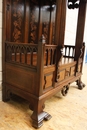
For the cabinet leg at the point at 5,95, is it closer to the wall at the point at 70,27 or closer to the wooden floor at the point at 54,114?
the wooden floor at the point at 54,114

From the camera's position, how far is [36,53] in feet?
5.73

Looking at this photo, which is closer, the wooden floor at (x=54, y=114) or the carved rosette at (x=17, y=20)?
the wooden floor at (x=54, y=114)

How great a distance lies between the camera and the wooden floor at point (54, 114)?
4.56 feet

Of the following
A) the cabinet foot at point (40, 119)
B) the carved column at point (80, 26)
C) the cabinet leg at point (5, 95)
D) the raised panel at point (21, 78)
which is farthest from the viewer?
the carved column at point (80, 26)

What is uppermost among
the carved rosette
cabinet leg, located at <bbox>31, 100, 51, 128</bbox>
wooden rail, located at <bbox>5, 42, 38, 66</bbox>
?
the carved rosette

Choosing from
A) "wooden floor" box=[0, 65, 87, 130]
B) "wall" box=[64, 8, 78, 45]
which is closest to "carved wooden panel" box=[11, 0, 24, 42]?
"wooden floor" box=[0, 65, 87, 130]

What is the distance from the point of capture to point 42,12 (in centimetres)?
238

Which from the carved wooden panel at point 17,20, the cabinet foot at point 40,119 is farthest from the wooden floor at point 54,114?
the carved wooden panel at point 17,20

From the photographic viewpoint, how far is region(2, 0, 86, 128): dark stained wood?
1.44 metres

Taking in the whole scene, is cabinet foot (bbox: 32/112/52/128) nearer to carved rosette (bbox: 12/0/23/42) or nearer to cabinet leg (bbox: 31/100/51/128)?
cabinet leg (bbox: 31/100/51/128)

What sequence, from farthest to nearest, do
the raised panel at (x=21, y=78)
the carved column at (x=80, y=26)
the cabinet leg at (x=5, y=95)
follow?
the carved column at (x=80, y=26), the cabinet leg at (x=5, y=95), the raised panel at (x=21, y=78)

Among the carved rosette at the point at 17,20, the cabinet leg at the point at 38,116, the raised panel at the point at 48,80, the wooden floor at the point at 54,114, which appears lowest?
the wooden floor at the point at 54,114

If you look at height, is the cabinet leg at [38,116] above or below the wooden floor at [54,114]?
above

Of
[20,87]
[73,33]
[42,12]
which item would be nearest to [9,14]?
[42,12]
